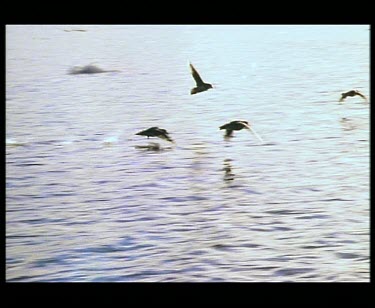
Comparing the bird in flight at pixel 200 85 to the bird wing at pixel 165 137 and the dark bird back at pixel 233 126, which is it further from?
the bird wing at pixel 165 137

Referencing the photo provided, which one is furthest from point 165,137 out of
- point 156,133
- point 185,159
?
point 185,159

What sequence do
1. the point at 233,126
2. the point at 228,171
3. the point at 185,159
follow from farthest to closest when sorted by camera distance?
1. the point at 233,126
2. the point at 185,159
3. the point at 228,171

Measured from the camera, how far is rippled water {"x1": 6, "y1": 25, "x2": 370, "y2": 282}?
3465 millimetres

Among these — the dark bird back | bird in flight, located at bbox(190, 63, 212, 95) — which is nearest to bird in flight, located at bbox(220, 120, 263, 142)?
the dark bird back

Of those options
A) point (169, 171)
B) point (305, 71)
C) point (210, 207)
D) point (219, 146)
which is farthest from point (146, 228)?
point (305, 71)

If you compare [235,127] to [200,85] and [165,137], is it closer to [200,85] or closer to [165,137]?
[200,85]

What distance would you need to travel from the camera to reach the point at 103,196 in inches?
161

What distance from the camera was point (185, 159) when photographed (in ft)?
14.9

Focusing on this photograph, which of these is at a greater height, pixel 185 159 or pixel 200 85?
pixel 200 85

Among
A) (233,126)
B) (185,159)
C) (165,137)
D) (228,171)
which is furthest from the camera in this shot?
(233,126)

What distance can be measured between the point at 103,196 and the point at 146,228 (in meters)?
0.45

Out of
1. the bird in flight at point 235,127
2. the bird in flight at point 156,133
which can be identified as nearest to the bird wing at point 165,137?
the bird in flight at point 156,133

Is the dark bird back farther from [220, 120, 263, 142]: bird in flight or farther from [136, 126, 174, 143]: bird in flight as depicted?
[136, 126, 174, 143]: bird in flight
